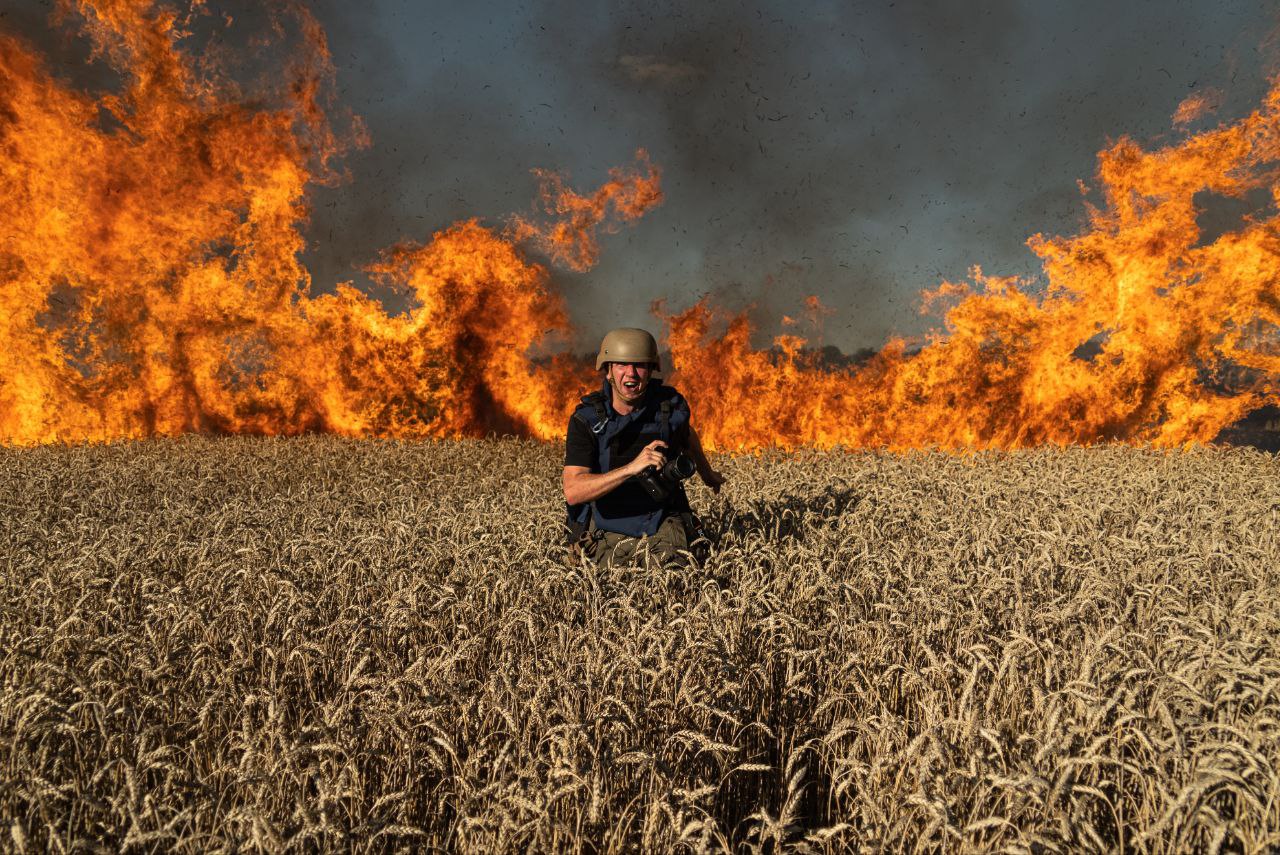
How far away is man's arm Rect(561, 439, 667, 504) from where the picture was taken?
4.59 m

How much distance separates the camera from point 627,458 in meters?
5.32

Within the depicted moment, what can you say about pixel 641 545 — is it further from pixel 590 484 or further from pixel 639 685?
pixel 639 685

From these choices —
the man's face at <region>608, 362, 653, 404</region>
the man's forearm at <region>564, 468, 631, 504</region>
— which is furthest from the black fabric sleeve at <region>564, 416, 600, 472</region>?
the man's face at <region>608, 362, 653, 404</region>

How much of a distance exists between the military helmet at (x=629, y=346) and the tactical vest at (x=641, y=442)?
0.37 meters

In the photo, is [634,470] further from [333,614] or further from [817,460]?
[817,460]

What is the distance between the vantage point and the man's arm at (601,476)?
4.59 m

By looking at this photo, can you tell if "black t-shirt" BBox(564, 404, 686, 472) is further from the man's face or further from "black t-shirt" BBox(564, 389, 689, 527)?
the man's face

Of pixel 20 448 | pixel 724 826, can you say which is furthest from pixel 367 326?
pixel 724 826

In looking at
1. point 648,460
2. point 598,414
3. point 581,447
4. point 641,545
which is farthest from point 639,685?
point 598,414

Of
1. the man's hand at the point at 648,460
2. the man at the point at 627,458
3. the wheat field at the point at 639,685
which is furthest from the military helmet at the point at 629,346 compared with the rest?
the wheat field at the point at 639,685

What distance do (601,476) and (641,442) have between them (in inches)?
23.7

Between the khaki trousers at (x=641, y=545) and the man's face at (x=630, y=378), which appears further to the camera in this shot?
the man's face at (x=630, y=378)

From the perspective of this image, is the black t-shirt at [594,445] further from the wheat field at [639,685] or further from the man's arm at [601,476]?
the wheat field at [639,685]

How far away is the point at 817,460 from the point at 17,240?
19238 millimetres
